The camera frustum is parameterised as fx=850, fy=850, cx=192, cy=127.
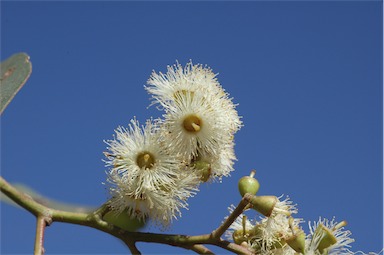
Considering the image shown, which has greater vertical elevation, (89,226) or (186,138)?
(186,138)

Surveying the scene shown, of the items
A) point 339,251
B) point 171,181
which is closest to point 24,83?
point 171,181

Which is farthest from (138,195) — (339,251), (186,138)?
(339,251)

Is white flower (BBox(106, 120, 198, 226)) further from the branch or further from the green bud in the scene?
the green bud

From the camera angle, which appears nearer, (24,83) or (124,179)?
(124,179)

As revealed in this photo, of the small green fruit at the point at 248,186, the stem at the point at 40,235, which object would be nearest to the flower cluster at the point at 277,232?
the small green fruit at the point at 248,186

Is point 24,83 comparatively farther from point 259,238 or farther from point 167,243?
point 259,238

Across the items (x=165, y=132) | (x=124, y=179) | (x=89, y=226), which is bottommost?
(x=89, y=226)
